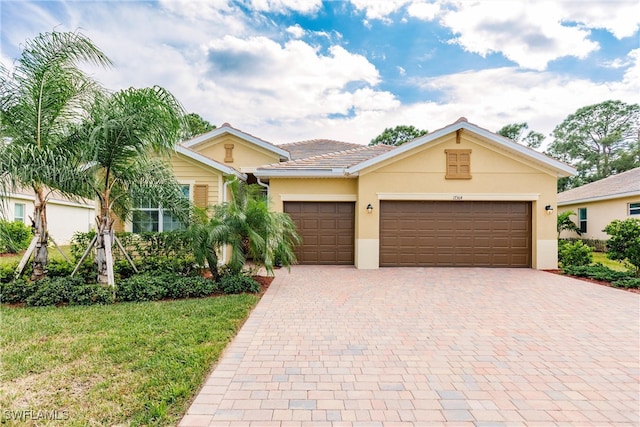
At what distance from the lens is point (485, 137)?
35.3ft


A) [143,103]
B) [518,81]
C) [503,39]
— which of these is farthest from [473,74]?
[143,103]

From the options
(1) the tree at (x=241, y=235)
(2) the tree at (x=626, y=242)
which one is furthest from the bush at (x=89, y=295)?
(2) the tree at (x=626, y=242)

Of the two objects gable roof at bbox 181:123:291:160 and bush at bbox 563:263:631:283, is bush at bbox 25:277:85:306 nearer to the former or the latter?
gable roof at bbox 181:123:291:160

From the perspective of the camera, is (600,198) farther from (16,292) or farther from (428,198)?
(16,292)

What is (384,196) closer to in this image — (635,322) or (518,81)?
(635,322)

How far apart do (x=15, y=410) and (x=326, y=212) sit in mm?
9518

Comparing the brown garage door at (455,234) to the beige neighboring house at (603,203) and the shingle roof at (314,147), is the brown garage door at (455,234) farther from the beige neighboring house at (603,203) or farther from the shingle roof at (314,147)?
the beige neighboring house at (603,203)

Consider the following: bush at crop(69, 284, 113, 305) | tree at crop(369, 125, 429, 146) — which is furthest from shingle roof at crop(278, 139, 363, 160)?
tree at crop(369, 125, 429, 146)

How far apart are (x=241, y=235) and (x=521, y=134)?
3998 centimetres

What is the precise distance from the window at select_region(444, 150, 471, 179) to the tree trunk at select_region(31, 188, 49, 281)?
38.5 ft

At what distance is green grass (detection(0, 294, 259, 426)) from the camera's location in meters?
2.88

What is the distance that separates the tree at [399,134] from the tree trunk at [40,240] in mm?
31904

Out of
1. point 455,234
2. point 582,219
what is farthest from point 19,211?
point 582,219

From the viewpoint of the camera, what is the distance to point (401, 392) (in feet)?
10.4
